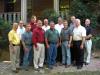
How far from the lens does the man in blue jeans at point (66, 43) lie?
19.5 meters

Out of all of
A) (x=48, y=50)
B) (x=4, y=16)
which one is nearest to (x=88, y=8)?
(x=4, y=16)

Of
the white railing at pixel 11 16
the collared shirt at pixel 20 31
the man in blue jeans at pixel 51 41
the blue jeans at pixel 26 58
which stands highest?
the white railing at pixel 11 16

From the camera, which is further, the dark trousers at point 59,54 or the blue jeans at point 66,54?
the dark trousers at point 59,54

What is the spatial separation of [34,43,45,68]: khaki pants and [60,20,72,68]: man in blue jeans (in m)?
0.96

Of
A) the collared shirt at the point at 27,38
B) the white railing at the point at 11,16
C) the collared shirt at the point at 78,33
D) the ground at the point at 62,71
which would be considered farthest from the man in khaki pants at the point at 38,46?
the white railing at the point at 11,16

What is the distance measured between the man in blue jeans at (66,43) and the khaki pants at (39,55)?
3.14ft

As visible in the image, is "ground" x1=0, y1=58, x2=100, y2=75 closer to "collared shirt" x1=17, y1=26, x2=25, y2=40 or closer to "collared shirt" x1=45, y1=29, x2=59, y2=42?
"collared shirt" x1=45, y1=29, x2=59, y2=42

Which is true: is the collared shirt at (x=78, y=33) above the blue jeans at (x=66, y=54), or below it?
above

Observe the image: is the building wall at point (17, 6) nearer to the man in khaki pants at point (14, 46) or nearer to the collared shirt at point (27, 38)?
the collared shirt at point (27, 38)

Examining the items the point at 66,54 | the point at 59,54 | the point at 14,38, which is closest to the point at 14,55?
the point at 14,38

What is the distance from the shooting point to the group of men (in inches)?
756

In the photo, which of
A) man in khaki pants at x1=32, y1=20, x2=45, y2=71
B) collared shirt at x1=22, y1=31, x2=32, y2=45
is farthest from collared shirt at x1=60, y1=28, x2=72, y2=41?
collared shirt at x1=22, y1=31, x2=32, y2=45

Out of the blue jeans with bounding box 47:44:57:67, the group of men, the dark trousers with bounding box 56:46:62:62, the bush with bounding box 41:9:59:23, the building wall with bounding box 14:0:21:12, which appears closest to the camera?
the group of men

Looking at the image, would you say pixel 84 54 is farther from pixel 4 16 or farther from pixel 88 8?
pixel 4 16
